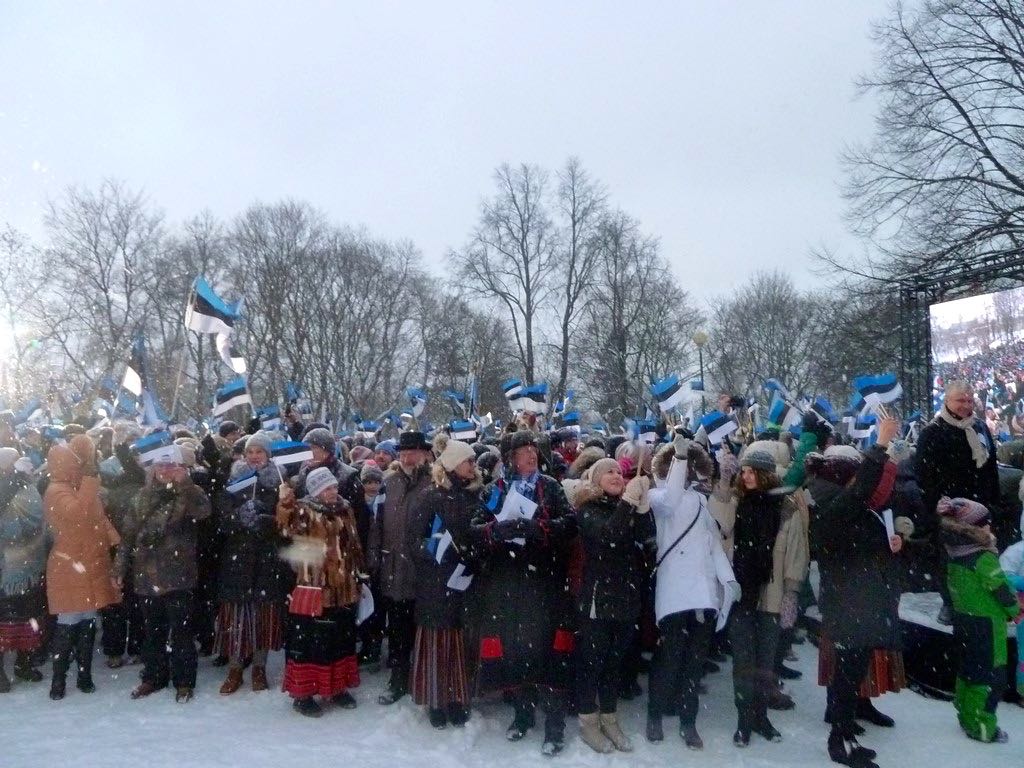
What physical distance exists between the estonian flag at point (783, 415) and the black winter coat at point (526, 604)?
4753 millimetres

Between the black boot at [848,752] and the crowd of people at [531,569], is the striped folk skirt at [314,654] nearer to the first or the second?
the crowd of people at [531,569]

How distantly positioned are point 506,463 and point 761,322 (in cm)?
4828

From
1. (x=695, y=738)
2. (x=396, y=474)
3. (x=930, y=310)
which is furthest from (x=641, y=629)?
(x=930, y=310)

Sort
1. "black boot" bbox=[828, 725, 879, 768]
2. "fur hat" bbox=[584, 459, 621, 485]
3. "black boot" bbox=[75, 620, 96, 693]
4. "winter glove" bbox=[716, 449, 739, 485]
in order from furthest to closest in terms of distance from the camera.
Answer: "black boot" bbox=[75, 620, 96, 693] < "winter glove" bbox=[716, 449, 739, 485] < "fur hat" bbox=[584, 459, 621, 485] < "black boot" bbox=[828, 725, 879, 768]

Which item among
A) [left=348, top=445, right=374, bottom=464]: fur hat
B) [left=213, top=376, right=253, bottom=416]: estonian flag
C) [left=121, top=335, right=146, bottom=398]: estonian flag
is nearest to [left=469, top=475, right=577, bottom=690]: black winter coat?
[left=348, top=445, right=374, bottom=464]: fur hat

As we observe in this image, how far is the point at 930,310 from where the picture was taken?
14812 mm

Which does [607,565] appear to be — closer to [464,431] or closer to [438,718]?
[438,718]

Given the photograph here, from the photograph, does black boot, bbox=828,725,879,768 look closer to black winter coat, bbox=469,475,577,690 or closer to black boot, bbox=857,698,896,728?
black boot, bbox=857,698,896,728

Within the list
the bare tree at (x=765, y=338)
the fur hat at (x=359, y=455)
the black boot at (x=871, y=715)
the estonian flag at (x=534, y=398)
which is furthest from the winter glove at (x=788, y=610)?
the bare tree at (x=765, y=338)

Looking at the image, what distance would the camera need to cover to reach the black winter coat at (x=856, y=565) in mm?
4750

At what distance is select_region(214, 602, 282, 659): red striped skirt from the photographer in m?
6.15

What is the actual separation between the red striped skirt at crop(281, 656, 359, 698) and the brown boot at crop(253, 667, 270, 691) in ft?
1.92

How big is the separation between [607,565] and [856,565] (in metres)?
1.52

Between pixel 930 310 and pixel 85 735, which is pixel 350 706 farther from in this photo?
pixel 930 310
